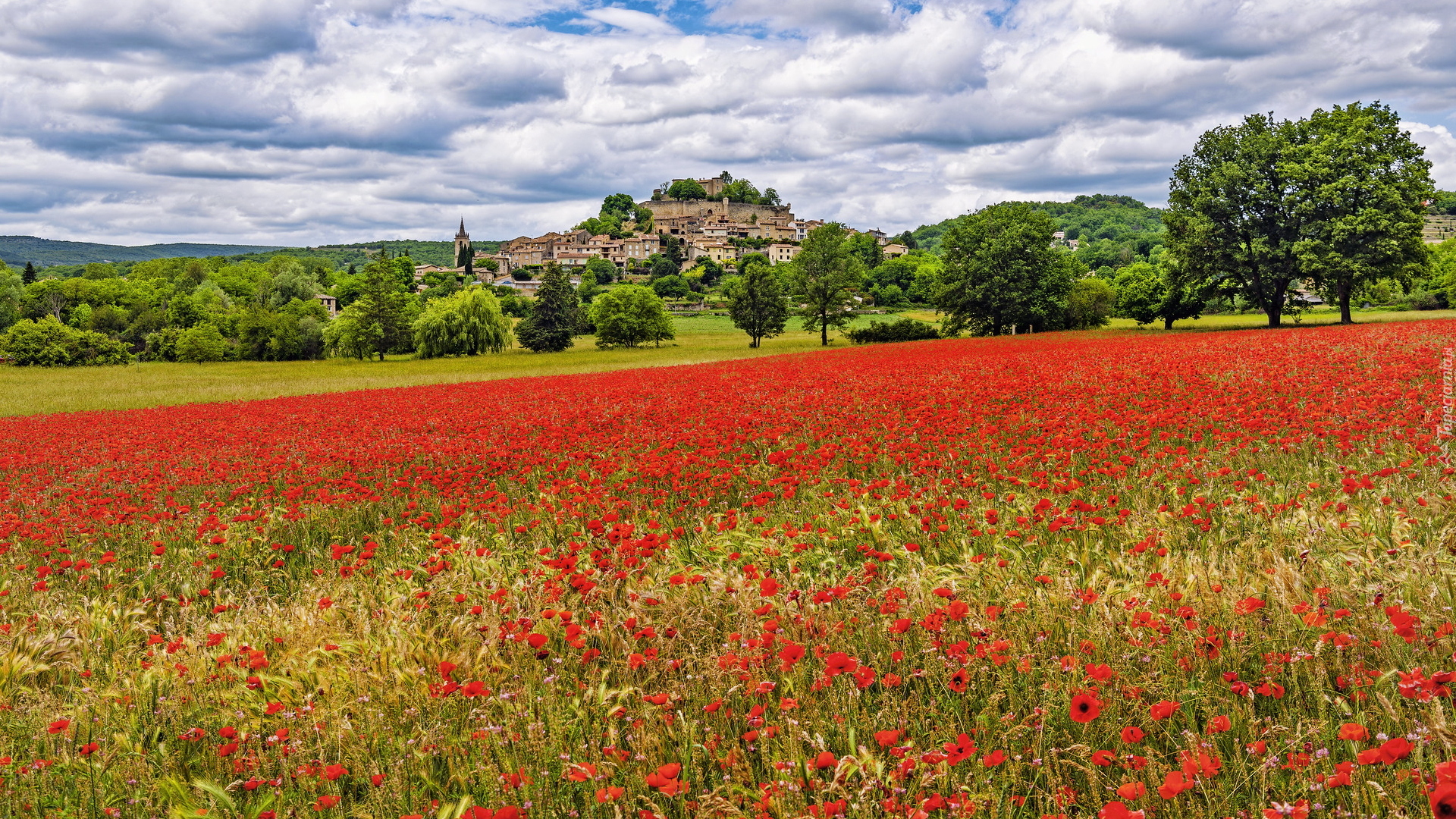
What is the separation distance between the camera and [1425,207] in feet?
138

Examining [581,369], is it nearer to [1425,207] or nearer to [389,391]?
[389,391]

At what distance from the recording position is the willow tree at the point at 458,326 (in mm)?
68188

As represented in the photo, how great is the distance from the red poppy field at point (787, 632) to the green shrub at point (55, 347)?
263 ft

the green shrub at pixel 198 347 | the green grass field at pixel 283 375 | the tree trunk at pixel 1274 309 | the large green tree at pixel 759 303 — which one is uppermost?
the large green tree at pixel 759 303

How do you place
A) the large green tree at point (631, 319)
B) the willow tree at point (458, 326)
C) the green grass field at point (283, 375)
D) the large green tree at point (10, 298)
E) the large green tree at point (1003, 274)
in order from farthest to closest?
the large green tree at point (10, 298)
the large green tree at point (631, 319)
the willow tree at point (458, 326)
the large green tree at point (1003, 274)
the green grass field at point (283, 375)

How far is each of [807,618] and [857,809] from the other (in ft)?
5.79

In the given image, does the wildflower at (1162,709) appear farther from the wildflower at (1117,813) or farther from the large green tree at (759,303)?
the large green tree at (759,303)

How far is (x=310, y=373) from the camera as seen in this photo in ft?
171

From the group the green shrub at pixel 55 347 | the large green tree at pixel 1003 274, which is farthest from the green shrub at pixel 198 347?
the large green tree at pixel 1003 274

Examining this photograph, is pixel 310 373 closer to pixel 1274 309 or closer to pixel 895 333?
pixel 895 333

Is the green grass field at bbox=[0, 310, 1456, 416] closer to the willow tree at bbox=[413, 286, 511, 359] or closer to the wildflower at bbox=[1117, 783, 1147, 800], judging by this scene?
the willow tree at bbox=[413, 286, 511, 359]

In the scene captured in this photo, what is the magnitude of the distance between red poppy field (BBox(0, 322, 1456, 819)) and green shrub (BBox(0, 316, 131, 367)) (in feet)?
263

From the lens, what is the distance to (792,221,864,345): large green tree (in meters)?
68.8

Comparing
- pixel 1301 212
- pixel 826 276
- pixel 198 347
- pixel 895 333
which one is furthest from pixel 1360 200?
pixel 198 347
